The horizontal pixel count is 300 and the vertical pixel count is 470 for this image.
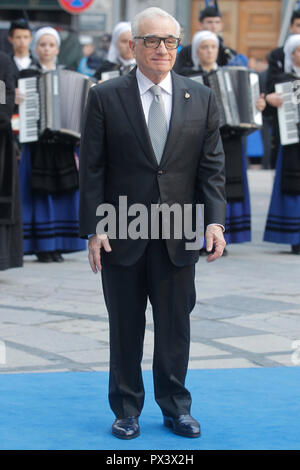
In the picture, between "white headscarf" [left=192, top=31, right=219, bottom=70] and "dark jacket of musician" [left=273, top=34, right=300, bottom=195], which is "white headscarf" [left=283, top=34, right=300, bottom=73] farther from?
"white headscarf" [left=192, top=31, right=219, bottom=70]

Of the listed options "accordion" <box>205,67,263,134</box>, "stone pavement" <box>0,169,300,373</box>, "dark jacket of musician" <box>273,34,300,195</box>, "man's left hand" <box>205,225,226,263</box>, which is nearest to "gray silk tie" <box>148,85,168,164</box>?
"man's left hand" <box>205,225,226,263</box>

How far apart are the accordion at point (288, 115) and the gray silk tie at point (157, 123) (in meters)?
5.25

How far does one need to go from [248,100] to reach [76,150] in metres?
1.55

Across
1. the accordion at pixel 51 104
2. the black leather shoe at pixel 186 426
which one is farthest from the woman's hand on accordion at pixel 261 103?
the black leather shoe at pixel 186 426

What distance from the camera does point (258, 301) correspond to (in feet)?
23.5

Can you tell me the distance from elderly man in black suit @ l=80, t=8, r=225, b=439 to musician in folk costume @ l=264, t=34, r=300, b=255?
Answer: 17.2 ft

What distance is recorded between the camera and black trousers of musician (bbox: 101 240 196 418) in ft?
13.9

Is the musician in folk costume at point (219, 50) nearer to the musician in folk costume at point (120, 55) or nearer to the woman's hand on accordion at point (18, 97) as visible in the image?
the musician in folk costume at point (120, 55)

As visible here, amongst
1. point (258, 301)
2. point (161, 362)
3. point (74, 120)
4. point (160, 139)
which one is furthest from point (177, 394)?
point (74, 120)

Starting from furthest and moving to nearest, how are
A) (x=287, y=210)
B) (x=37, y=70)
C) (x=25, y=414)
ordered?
(x=287, y=210) → (x=37, y=70) → (x=25, y=414)

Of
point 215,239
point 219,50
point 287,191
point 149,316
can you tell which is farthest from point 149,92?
point 219,50

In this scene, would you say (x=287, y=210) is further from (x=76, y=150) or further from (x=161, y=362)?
(x=161, y=362)

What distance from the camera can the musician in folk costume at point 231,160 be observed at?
9273mm

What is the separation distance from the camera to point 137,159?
13.6ft
